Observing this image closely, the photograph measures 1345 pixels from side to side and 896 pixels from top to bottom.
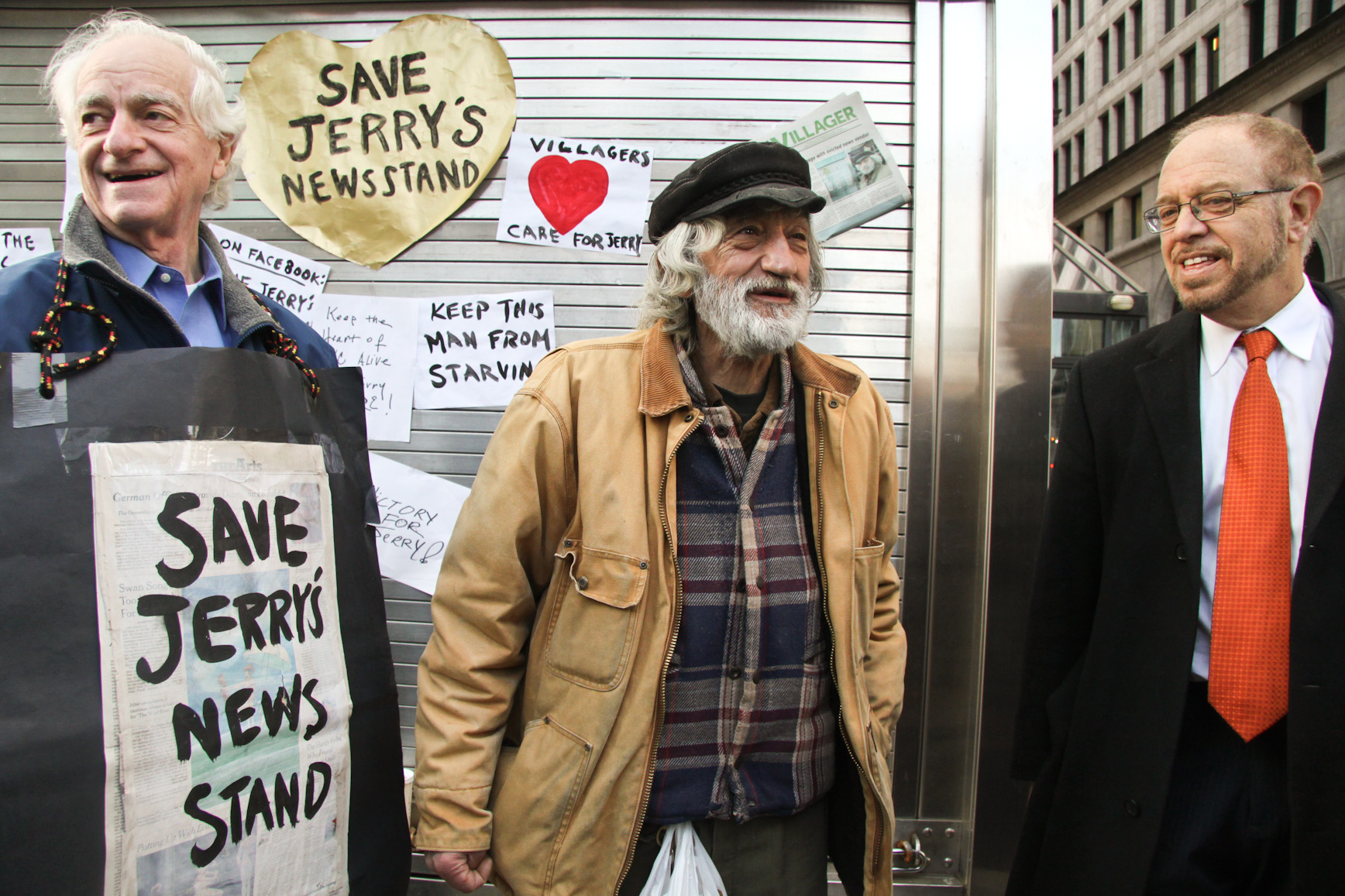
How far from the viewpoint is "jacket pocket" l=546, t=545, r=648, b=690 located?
158 centimetres

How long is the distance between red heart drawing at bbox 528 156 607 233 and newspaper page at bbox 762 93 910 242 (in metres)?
0.67

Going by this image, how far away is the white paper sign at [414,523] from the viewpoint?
261cm

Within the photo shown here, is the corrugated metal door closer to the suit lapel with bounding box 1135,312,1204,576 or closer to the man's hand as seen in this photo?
the suit lapel with bounding box 1135,312,1204,576

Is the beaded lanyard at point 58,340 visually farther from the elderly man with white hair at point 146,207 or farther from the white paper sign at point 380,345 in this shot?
the white paper sign at point 380,345

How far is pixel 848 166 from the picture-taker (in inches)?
101

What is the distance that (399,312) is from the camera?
2633mm

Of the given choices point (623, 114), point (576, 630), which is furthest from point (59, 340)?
point (623, 114)

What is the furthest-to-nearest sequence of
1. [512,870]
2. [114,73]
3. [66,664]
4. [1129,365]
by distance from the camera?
1. [1129,365]
2. [512,870]
3. [114,73]
4. [66,664]

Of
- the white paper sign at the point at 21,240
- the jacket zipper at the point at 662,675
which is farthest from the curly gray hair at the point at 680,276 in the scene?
the white paper sign at the point at 21,240

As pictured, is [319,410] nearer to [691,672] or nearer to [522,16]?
[691,672]

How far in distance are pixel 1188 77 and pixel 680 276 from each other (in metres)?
39.6

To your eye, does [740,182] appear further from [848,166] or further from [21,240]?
[21,240]

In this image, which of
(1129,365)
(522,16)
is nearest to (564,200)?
(522,16)

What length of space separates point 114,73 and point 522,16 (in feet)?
5.04
